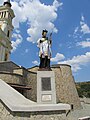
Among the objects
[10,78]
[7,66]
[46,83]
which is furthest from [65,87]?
[46,83]

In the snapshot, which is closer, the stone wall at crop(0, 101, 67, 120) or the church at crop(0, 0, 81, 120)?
the stone wall at crop(0, 101, 67, 120)

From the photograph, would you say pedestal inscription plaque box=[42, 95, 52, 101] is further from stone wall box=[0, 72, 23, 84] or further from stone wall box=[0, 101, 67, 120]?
stone wall box=[0, 72, 23, 84]

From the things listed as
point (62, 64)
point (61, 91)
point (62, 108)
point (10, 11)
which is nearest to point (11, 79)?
point (61, 91)

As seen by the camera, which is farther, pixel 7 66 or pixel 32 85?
pixel 7 66

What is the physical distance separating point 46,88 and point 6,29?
33275 millimetres

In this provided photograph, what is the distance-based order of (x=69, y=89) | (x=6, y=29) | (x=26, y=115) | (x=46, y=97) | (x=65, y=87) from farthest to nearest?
(x=6, y=29) → (x=65, y=87) → (x=69, y=89) → (x=46, y=97) → (x=26, y=115)

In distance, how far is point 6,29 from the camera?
129 feet

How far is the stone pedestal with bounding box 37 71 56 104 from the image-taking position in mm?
7910

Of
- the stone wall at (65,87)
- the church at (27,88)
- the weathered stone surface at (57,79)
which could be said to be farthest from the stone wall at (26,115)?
the stone wall at (65,87)

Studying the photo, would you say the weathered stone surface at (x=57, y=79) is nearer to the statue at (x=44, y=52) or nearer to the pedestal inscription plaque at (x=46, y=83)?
the statue at (x=44, y=52)

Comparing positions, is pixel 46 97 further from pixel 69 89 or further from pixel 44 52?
pixel 69 89

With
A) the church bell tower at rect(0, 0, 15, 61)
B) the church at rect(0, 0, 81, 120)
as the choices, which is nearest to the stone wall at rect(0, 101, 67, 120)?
the church at rect(0, 0, 81, 120)

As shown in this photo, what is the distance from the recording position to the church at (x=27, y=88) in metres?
6.02

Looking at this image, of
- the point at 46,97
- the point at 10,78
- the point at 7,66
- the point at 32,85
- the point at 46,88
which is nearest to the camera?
the point at 46,97
